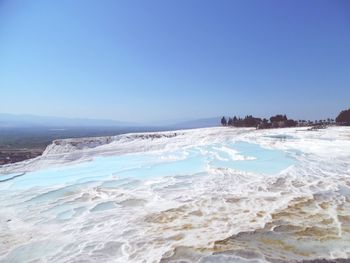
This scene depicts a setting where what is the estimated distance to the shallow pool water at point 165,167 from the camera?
11438 mm

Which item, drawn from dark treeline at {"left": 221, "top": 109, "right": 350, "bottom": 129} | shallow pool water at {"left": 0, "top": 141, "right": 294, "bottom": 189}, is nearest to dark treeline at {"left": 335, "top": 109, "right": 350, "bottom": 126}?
dark treeline at {"left": 221, "top": 109, "right": 350, "bottom": 129}

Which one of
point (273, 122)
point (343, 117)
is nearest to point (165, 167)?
point (273, 122)

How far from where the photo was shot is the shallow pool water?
37.5 feet

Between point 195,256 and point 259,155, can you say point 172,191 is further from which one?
point 259,155

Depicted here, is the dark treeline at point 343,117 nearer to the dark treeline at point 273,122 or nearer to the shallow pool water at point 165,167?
the dark treeline at point 273,122

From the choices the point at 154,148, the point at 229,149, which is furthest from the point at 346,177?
the point at 154,148

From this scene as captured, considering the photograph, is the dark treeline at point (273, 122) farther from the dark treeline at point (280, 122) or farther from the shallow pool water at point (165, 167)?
the shallow pool water at point (165, 167)

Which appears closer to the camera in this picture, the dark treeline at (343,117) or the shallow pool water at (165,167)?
the shallow pool water at (165,167)

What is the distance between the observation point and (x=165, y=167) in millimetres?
12953

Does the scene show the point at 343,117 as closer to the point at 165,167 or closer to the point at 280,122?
the point at 280,122

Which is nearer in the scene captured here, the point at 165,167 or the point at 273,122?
the point at 165,167

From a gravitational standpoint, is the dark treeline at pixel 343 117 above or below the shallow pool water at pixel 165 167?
above

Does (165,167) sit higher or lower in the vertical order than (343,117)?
lower

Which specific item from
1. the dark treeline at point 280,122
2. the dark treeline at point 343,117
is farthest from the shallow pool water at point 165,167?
the dark treeline at point 343,117
